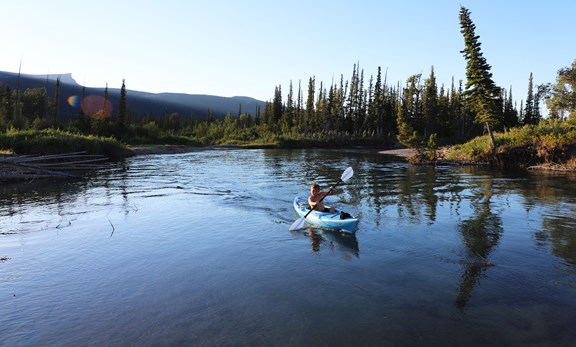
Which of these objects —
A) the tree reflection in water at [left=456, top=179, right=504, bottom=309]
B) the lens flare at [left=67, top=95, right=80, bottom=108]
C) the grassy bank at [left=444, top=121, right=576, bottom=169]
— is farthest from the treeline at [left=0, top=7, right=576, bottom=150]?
the lens flare at [left=67, top=95, right=80, bottom=108]

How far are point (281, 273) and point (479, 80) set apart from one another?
3432 cm

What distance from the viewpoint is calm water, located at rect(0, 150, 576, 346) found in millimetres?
6402

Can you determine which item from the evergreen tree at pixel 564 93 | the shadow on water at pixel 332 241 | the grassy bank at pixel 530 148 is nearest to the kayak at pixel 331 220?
the shadow on water at pixel 332 241

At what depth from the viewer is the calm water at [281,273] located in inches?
252

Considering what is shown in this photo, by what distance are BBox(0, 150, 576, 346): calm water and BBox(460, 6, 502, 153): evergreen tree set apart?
1959 centimetres

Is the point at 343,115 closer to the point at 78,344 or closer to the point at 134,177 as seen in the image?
the point at 134,177

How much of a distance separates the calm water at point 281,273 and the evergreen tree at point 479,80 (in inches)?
771

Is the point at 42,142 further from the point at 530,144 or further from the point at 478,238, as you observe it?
the point at 530,144

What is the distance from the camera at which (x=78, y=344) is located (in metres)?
6.04

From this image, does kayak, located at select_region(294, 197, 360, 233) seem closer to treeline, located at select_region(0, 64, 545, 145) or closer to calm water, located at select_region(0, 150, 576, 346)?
calm water, located at select_region(0, 150, 576, 346)

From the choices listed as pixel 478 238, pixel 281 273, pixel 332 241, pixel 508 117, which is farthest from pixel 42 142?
pixel 508 117

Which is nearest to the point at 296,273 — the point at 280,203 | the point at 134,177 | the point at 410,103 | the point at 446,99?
the point at 280,203

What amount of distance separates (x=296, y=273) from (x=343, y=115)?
274ft

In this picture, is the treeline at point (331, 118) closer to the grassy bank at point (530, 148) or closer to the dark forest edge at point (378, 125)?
the dark forest edge at point (378, 125)
